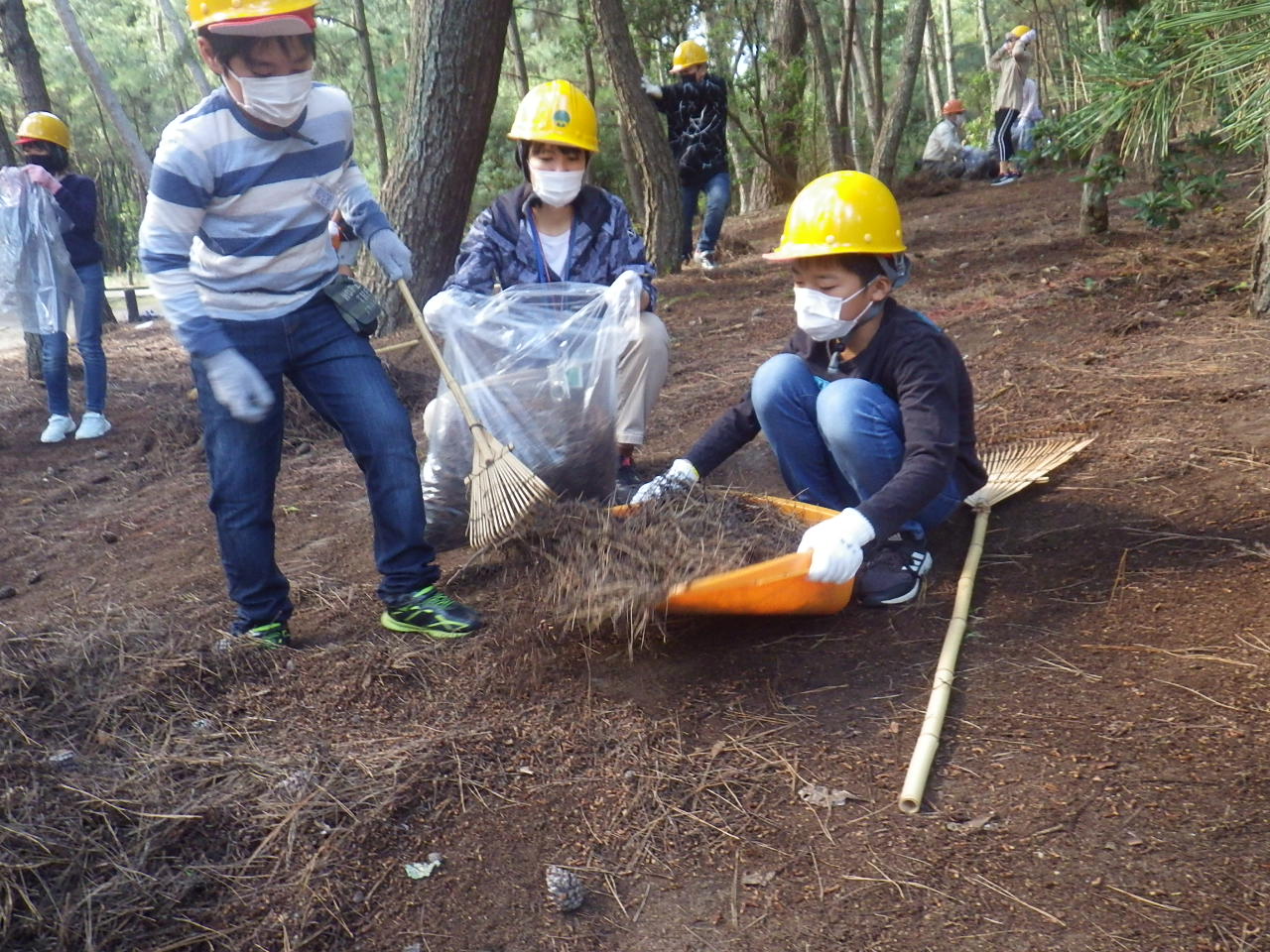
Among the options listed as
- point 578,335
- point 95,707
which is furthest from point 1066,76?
point 95,707

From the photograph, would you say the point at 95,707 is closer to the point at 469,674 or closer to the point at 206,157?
the point at 469,674

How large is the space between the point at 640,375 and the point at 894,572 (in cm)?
117

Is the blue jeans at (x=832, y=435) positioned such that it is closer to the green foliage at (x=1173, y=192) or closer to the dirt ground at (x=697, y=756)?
the dirt ground at (x=697, y=756)

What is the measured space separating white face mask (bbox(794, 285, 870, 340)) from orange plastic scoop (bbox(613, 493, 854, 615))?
61 cm

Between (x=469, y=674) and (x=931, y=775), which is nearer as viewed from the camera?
(x=931, y=775)

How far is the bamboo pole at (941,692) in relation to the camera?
1.84 metres

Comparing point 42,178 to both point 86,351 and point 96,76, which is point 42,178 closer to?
point 86,351

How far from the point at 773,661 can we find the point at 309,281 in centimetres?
136

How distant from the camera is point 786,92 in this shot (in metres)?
9.91

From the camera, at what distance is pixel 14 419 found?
599 cm

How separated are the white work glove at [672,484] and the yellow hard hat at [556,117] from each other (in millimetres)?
1054

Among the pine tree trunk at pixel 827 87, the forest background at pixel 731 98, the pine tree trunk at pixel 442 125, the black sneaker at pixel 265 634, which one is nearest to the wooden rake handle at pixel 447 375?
the black sneaker at pixel 265 634

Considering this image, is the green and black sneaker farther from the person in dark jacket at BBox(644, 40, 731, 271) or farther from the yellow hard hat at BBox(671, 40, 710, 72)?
the yellow hard hat at BBox(671, 40, 710, 72)

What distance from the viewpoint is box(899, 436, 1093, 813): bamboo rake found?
1880mm
